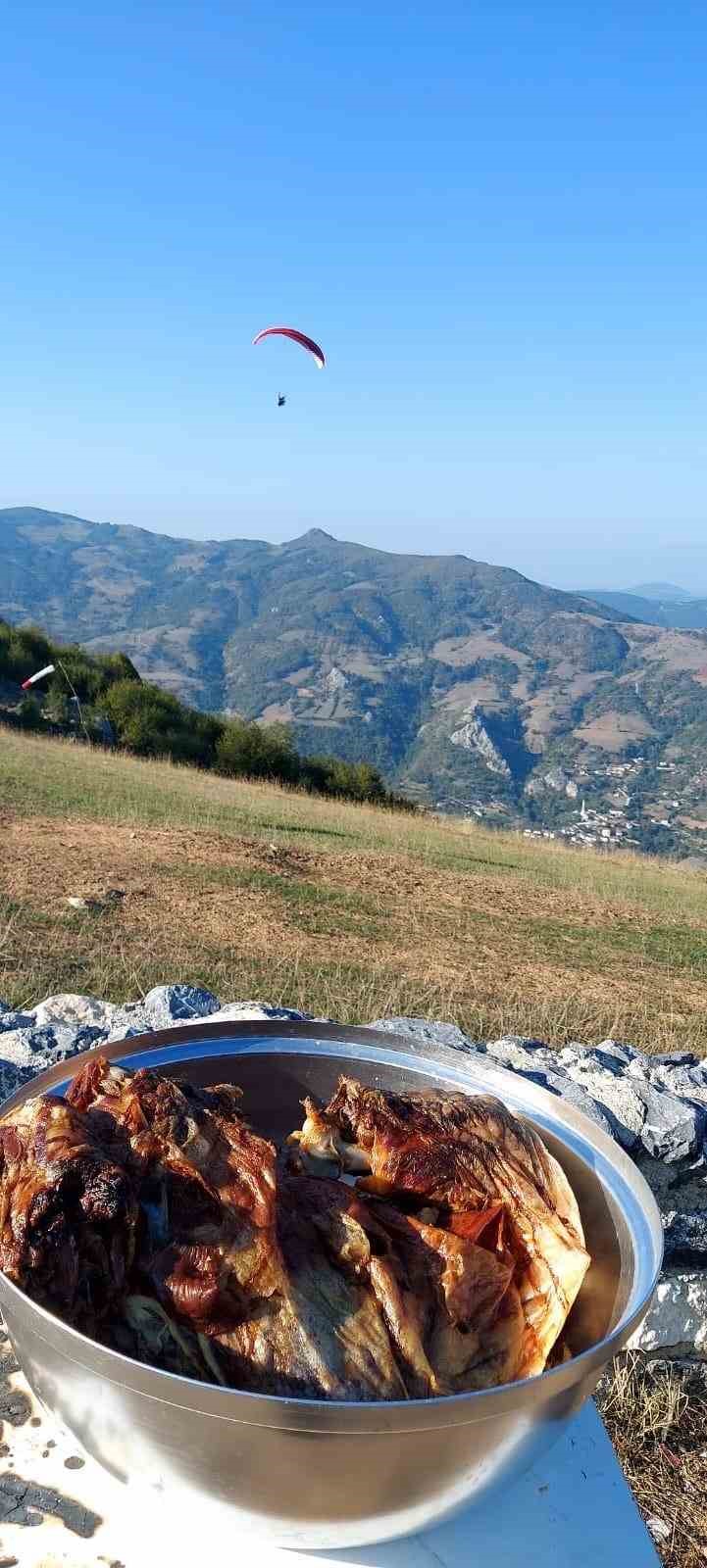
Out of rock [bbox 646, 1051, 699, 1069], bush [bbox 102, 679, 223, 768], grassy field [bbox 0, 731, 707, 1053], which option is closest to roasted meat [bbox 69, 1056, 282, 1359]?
rock [bbox 646, 1051, 699, 1069]

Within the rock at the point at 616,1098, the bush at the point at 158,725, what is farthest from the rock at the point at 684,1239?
the bush at the point at 158,725

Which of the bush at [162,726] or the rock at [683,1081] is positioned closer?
the rock at [683,1081]

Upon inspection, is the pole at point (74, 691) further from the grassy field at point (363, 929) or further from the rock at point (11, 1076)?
the rock at point (11, 1076)

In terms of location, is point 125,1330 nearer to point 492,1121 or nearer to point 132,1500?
point 132,1500

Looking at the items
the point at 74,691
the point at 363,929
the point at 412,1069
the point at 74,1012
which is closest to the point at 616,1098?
the point at 412,1069

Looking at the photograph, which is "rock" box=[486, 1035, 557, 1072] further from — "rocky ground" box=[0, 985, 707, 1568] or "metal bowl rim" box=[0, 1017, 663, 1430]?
"metal bowl rim" box=[0, 1017, 663, 1430]
